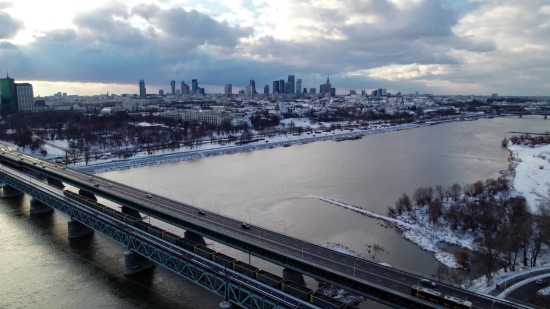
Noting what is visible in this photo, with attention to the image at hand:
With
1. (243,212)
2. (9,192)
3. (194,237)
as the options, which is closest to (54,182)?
(9,192)

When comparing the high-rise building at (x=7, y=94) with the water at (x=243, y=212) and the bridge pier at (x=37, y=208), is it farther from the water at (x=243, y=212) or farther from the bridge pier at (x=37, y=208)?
the bridge pier at (x=37, y=208)

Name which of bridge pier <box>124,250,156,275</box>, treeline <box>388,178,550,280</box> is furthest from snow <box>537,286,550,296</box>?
bridge pier <box>124,250,156,275</box>

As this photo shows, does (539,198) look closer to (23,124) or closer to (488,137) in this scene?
(488,137)

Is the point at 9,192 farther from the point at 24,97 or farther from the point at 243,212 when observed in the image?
the point at 24,97

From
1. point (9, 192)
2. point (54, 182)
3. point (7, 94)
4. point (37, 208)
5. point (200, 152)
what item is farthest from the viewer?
point (7, 94)

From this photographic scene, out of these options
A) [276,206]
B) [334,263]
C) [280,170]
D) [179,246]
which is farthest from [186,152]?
[334,263]

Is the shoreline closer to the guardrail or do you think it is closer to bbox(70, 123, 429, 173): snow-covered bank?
bbox(70, 123, 429, 173): snow-covered bank
